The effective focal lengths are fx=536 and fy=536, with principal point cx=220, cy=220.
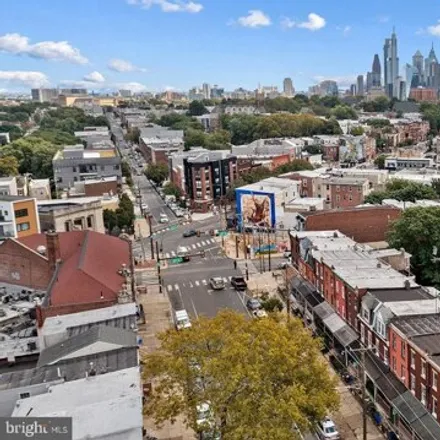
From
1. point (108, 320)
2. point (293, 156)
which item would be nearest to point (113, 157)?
point (293, 156)

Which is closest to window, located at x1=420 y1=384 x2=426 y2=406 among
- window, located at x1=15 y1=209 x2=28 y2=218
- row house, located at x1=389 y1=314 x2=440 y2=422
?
row house, located at x1=389 y1=314 x2=440 y2=422

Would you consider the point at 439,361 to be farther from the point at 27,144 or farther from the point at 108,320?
the point at 27,144

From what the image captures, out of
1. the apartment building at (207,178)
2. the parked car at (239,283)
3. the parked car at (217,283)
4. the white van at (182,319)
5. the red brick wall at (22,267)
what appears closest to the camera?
the white van at (182,319)

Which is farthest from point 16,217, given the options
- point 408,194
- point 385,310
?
point 408,194

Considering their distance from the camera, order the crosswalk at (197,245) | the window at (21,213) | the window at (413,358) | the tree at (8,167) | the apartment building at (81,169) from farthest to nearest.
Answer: the tree at (8,167) → the apartment building at (81,169) → the crosswalk at (197,245) → the window at (21,213) → the window at (413,358)

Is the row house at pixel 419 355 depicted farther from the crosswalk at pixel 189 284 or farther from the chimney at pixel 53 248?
the crosswalk at pixel 189 284

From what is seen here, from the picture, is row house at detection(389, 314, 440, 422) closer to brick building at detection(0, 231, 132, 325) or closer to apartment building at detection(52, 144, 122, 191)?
brick building at detection(0, 231, 132, 325)

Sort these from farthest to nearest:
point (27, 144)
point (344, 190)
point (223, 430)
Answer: point (27, 144), point (344, 190), point (223, 430)

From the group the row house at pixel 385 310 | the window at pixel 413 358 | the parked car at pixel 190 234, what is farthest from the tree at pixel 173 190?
the window at pixel 413 358
